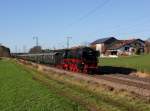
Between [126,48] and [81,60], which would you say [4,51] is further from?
[81,60]

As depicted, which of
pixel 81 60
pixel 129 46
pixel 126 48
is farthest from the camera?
pixel 126 48

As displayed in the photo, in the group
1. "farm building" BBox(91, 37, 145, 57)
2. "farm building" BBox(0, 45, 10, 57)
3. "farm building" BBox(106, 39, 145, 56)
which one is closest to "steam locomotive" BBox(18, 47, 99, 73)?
"farm building" BBox(91, 37, 145, 57)

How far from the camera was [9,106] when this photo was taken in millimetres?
18656

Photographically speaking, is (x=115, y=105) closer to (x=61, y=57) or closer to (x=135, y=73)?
(x=135, y=73)

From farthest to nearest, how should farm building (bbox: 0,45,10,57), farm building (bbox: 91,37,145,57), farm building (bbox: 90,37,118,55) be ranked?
farm building (bbox: 0,45,10,57)
farm building (bbox: 90,37,118,55)
farm building (bbox: 91,37,145,57)

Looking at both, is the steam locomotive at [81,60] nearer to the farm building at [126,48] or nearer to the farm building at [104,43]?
the farm building at [126,48]

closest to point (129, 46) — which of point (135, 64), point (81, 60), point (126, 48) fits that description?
point (126, 48)

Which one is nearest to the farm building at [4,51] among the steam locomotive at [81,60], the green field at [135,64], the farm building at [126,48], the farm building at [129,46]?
the farm building at [126,48]

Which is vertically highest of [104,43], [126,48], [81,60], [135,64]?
[104,43]

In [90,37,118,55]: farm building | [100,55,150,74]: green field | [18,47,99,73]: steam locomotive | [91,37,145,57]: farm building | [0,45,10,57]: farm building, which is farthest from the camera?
[0,45,10,57]: farm building

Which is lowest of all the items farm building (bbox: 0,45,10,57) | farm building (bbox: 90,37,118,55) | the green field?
the green field

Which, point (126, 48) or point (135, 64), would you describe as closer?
point (135, 64)

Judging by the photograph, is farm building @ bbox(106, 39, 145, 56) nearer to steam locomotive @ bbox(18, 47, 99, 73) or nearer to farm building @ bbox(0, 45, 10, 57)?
farm building @ bbox(0, 45, 10, 57)

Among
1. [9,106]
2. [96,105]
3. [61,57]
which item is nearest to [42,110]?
[9,106]
